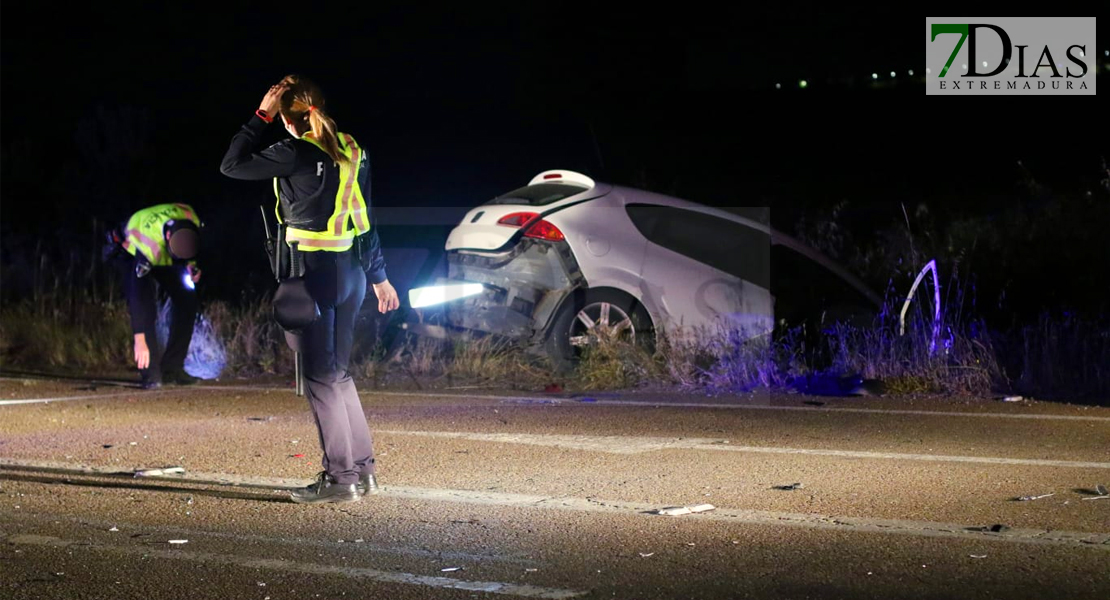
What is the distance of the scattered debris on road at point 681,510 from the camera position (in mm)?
6547

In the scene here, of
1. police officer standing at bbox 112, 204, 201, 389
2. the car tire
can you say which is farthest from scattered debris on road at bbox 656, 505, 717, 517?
police officer standing at bbox 112, 204, 201, 389

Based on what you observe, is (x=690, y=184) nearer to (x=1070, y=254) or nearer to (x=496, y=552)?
(x=1070, y=254)

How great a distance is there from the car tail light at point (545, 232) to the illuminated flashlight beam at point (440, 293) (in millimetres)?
631

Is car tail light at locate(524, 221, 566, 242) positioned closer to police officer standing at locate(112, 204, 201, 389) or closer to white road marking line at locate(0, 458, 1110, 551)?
police officer standing at locate(112, 204, 201, 389)

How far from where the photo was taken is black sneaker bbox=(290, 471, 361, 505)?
6.86 m

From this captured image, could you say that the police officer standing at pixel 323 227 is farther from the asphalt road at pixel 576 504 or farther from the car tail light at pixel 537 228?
the car tail light at pixel 537 228

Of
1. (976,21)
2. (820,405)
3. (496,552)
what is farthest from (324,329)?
(976,21)

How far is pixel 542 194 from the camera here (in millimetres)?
12359

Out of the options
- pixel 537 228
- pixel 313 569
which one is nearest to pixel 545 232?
pixel 537 228

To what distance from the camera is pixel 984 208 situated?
22000 mm

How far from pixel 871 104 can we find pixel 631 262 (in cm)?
2770

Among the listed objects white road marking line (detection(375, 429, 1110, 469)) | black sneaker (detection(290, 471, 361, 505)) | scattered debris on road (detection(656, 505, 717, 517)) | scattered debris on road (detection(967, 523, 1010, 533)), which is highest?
white road marking line (detection(375, 429, 1110, 469))

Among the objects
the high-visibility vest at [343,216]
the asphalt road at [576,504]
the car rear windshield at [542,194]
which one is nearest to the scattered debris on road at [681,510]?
the asphalt road at [576,504]

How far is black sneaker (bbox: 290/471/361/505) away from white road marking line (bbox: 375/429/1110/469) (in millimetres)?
1929
